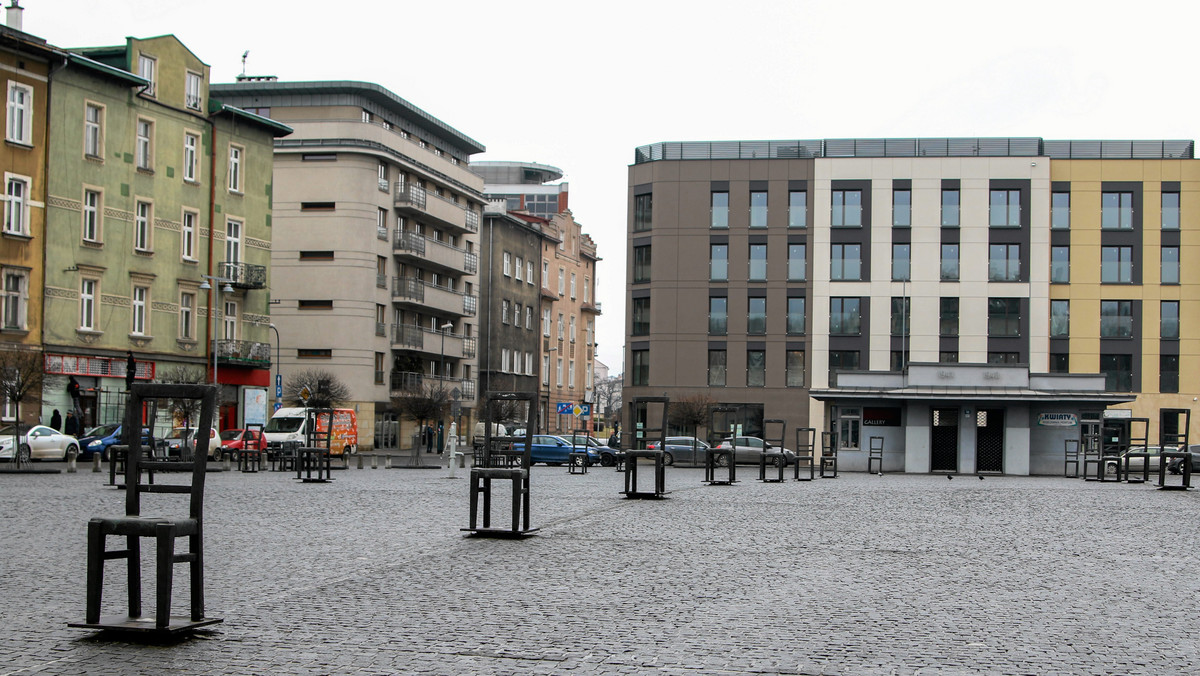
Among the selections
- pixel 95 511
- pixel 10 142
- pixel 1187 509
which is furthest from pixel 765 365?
pixel 95 511

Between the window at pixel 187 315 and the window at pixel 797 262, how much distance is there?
3297 centimetres

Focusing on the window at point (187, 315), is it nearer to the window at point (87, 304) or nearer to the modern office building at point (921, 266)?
the window at point (87, 304)

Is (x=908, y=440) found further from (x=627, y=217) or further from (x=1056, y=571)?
(x=1056, y=571)

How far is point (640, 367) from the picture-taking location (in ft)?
252

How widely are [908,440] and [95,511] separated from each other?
39.8 metres

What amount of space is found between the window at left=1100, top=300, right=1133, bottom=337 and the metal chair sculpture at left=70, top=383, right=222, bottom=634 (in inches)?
2778

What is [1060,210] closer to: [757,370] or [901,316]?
[901,316]

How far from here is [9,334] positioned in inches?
1815

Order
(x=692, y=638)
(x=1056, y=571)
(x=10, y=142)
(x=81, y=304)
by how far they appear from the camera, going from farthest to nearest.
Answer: (x=81, y=304) → (x=10, y=142) → (x=1056, y=571) → (x=692, y=638)

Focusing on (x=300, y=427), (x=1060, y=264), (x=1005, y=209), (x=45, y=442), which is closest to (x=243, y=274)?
(x=300, y=427)

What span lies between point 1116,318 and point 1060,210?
6.61 meters

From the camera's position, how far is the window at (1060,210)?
72.4 m

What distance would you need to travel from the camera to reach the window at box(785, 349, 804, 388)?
7381cm

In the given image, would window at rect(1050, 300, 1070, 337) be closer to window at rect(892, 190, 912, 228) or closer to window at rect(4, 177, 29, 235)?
Result: window at rect(892, 190, 912, 228)
